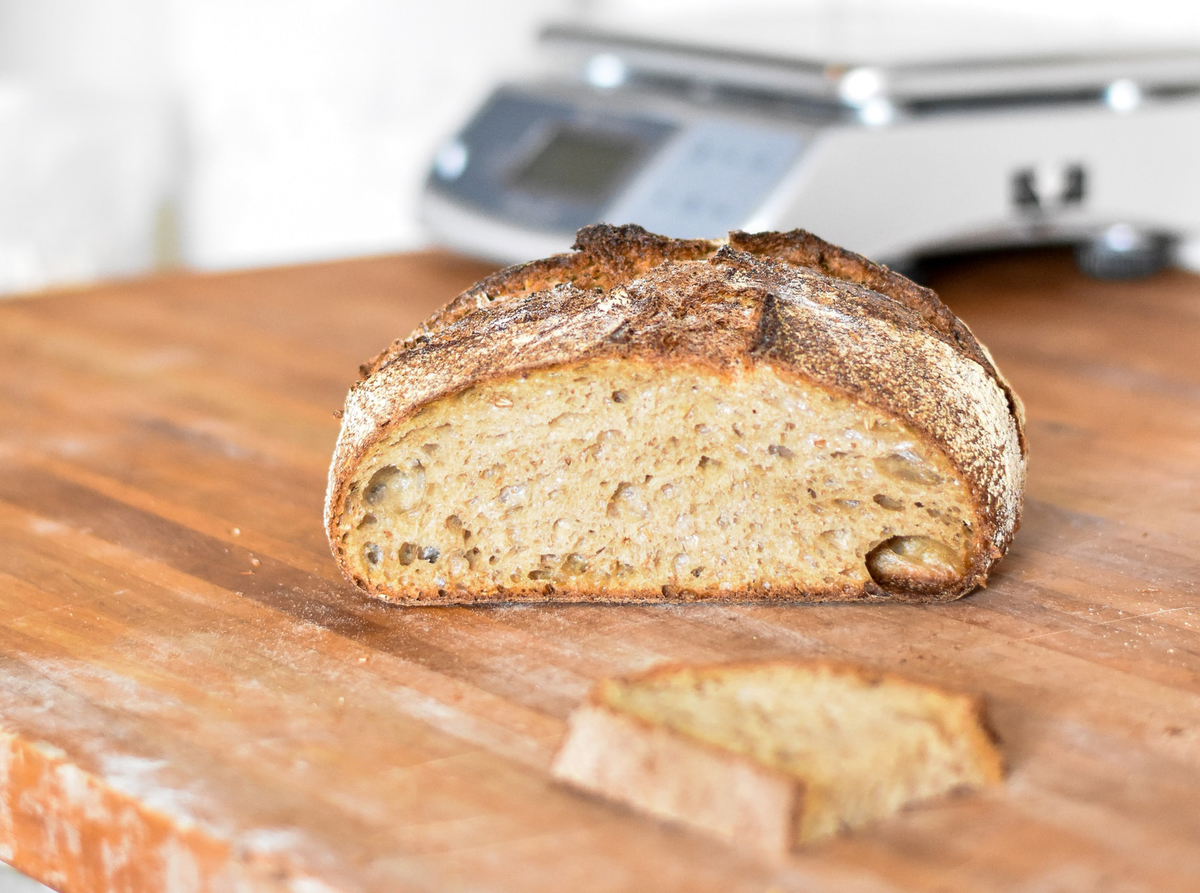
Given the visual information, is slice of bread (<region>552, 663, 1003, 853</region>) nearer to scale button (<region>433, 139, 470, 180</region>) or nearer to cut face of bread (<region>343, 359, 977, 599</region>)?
cut face of bread (<region>343, 359, 977, 599</region>)

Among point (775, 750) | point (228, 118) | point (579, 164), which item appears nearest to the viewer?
point (775, 750)

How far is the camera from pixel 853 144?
89.6 inches

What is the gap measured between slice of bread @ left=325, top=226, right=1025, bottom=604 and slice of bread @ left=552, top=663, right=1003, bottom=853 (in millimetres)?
293

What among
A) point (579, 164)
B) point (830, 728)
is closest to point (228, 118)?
point (579, 164)

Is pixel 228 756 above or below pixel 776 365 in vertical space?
below

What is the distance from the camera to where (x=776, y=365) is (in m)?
1.40

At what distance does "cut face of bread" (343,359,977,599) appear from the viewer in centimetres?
142

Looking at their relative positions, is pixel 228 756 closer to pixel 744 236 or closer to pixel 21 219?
pixel 744 236

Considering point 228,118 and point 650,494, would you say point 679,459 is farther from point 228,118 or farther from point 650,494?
point 228,118

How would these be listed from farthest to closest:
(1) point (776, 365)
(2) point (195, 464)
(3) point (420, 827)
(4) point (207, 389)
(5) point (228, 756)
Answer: (4) point (207, 389)
(2) point (195, 464)
(1) point (776, 365)
(5) point (228, 756)
(3) point (420, 827)

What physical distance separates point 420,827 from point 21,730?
404 mm

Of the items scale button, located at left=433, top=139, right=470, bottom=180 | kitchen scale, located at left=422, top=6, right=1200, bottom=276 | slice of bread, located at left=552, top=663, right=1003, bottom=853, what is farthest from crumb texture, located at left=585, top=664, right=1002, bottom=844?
scale button, located at left=433, top=139, right=470, bottom=180

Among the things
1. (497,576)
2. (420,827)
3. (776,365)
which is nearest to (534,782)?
(420,827)

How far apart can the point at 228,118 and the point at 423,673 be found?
131 inches
